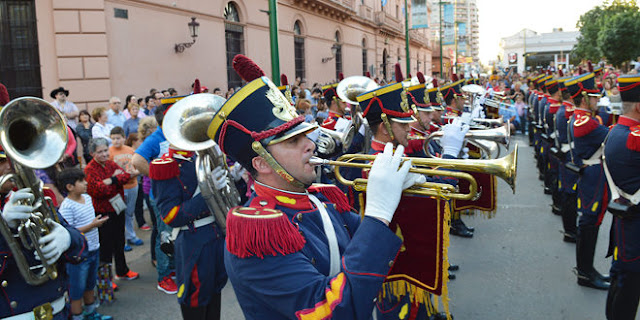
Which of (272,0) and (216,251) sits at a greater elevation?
(272,0)

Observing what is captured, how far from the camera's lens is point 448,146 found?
13.6 feet

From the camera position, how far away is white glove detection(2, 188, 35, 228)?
2.62 meters

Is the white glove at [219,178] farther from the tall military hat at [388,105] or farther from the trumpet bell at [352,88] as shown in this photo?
the trumpet bell at [352,88]

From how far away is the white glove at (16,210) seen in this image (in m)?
2.62

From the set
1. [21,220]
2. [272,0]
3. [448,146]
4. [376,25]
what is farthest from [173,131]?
[376,25]

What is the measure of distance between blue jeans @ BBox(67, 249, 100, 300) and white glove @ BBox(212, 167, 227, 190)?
5.82 ft

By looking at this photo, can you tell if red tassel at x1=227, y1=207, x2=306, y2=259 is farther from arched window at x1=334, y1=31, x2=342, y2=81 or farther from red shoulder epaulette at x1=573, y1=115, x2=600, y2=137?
arched window at x1=334, y1=31, x2=342, y2=81

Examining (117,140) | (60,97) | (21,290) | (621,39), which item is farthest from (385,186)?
(621,39)

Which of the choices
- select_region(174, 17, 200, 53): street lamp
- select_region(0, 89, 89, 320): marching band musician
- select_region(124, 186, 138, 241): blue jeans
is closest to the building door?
select_region(174, 17, 200, 53): street lamp

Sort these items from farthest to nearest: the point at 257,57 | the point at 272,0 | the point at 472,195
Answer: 1. the point at 257,57
2. the point at 272,0
3. the point at 472,195

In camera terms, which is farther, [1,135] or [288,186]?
[1,135]

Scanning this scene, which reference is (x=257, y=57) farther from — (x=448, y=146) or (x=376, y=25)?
(x=376, y=25)

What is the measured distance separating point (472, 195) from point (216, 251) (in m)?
2.28

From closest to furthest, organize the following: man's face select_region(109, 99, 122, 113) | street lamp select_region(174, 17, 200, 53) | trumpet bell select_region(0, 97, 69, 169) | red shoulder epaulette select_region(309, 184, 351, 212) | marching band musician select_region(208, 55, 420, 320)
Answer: marching band musician select_region(208, 55, 420, 320) → red shoulder epaulette select_region(309, 184, 351, 212) → trumpet bell select_region(0, 97, 69, 169) → man's face select_region(109, 99, 122, 113) → street lamp select_region(174, 17, 200, 53)
